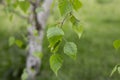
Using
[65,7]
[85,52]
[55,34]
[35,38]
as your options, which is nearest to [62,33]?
[55,34]

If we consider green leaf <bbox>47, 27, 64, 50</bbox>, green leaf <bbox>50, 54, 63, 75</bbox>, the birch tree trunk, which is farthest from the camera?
the birch tree trunk

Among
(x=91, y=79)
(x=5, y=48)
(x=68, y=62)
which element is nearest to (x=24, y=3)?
(x=91, y=79)

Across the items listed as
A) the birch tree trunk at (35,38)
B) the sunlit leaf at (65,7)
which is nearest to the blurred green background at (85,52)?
the birch tree trunk at (35,38)

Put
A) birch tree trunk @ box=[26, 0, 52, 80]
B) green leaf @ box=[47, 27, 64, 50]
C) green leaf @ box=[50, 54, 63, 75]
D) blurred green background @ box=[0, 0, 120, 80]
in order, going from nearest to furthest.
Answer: green leaf @ box=[47, 27, 64, 50] → green leaf @ box=[50, 54, 63, 75] → birch tree trunk @ box=[26, 0, 52, 80] → blurred green background @ box=[0, 0, 120, 80]

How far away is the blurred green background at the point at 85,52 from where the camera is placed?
6074mm

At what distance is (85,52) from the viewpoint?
275 inches

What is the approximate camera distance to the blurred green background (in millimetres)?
6074

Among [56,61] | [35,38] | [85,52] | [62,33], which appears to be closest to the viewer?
[62,33]

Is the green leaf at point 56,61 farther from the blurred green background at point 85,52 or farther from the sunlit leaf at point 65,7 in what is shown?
the blurred green background at point 85,52

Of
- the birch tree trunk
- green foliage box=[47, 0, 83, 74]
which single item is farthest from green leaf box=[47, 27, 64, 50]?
the birch tree trunk

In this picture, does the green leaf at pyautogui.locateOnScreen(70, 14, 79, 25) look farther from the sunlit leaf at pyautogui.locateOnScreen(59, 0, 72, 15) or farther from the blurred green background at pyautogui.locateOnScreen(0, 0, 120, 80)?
the blurred green background at pyautogui.locateOnScreen(0, 0, 120, 80)

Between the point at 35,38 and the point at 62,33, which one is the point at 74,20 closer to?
the point at 62,33

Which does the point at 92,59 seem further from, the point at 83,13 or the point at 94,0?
the point at 94,0

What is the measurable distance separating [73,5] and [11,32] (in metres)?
6.12
